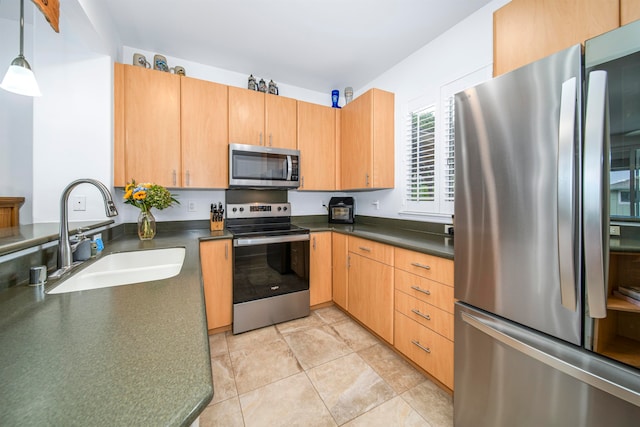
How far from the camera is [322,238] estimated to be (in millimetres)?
2551

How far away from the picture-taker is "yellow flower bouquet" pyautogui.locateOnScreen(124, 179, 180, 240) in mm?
1812

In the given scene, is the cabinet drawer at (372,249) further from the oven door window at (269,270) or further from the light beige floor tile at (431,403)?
the light beige floor tile at (431,403)

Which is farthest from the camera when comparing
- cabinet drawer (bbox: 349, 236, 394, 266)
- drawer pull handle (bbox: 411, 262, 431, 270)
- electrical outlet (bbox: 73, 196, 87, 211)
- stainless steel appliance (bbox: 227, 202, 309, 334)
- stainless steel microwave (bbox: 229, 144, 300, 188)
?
stainless steel microwave (bbox: 229, 144, 300, 188)

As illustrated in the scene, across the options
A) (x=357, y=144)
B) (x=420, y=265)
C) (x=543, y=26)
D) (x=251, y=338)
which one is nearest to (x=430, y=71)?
(x=357, y=144)

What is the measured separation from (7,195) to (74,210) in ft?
1.14

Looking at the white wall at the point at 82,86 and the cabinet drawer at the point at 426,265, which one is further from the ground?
the white wall at the point at 82,86

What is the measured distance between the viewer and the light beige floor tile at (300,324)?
7.37 ft

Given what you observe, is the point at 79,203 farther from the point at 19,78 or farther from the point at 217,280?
the point at 217,280

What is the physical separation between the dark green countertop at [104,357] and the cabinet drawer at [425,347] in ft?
4.72

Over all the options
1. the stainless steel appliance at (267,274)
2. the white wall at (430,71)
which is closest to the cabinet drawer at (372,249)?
the stainless steel appliance at (267,274)

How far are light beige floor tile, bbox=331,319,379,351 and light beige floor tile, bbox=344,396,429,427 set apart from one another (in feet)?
1.79

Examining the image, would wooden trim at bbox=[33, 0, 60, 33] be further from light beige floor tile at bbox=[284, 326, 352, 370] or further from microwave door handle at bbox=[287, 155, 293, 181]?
light beige floor tile at bbox=[284, 326, 352, 370]

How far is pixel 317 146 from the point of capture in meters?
2.80

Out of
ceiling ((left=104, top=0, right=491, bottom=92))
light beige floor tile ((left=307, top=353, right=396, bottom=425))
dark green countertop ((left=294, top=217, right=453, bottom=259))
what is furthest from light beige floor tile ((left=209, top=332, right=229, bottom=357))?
ceiling ((left=104, top=0, right=491, bottom=92))
